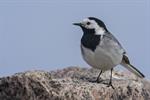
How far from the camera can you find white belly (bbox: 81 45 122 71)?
10938mm

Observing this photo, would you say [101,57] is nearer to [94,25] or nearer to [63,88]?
[94,25]

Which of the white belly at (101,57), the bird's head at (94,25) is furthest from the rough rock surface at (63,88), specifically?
the bird's head at (94,25)

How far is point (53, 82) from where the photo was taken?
8.74 m

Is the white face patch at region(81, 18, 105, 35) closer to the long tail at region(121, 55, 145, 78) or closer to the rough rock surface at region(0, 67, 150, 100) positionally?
the rough rock surface at region(0, 67, 150, 100)

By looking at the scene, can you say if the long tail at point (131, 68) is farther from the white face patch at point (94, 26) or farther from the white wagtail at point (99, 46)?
the white face patch at point (94, 26)

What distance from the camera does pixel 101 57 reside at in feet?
35.9

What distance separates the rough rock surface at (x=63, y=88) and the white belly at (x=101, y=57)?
273mm

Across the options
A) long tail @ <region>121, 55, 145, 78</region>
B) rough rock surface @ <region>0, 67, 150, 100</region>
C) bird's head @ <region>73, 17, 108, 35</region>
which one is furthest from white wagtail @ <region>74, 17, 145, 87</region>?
long tail @ <region>121, 55, 145, 78</region>

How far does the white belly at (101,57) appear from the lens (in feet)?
35.9

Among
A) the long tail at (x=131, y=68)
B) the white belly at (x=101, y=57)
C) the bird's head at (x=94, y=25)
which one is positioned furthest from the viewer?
the long tail at (x=131, y=68)

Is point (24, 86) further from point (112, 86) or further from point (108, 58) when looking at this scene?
point (108, 58)

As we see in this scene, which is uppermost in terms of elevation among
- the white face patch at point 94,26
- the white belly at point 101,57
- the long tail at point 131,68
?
the white face patch at point 94,26

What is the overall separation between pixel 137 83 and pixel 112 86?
649 millimetres

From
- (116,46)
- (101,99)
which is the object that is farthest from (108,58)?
(101,99)
